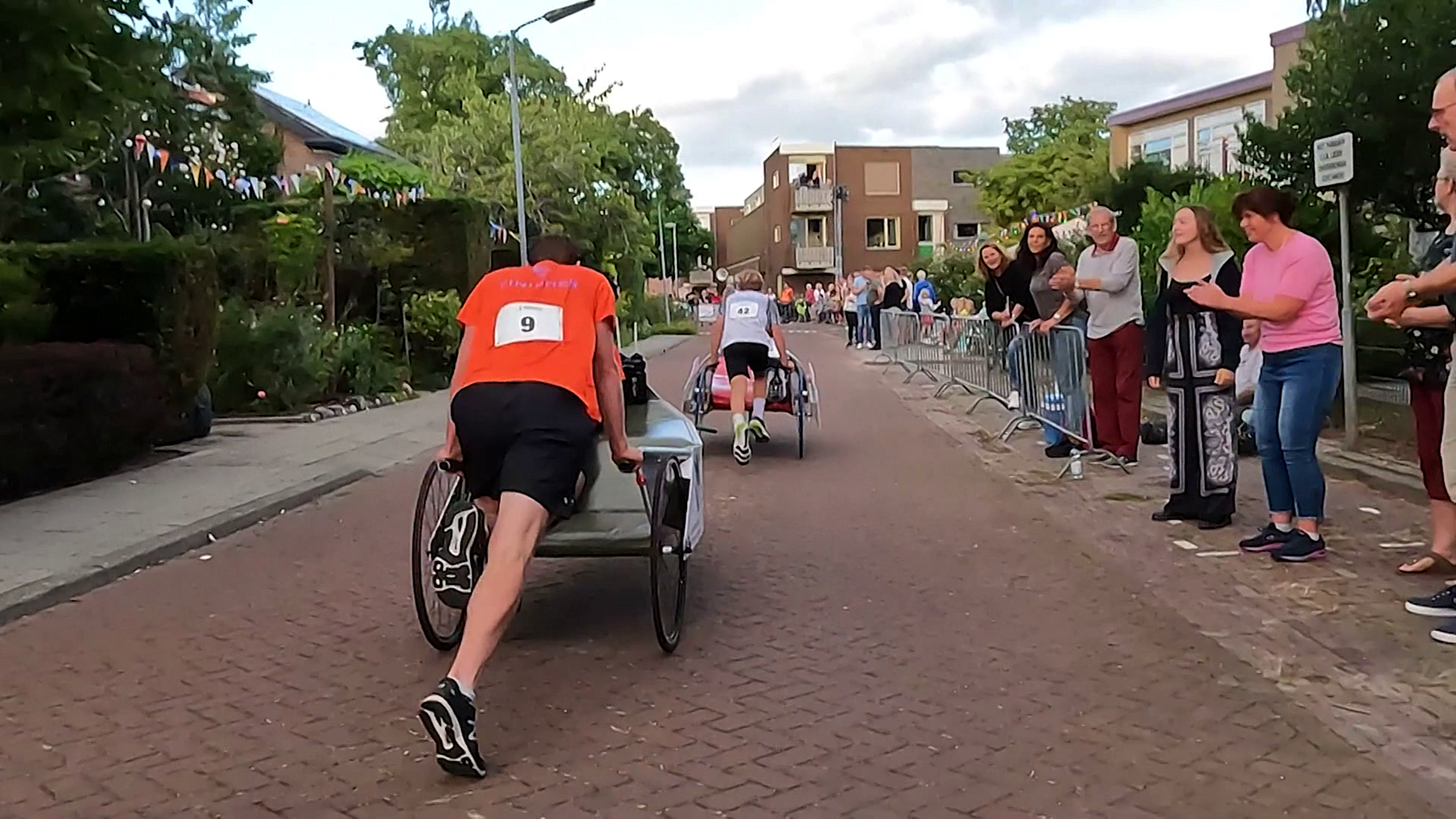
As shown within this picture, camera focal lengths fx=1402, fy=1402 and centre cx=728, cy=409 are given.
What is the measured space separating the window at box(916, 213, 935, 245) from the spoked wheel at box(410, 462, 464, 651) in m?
76.6

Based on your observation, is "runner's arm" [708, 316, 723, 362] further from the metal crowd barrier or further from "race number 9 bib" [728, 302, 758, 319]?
the metal crowd barrier

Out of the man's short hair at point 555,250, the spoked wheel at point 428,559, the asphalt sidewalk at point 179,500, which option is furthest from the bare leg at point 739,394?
the man's short hair at point 555,250

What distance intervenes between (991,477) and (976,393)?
7.02m

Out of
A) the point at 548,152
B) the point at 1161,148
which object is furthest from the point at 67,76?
the point at 1161,148

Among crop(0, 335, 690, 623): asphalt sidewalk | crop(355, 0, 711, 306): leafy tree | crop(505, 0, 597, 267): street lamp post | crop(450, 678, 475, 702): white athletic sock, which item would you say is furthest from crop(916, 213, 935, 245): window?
crop(450, 678, 475, 702): white athletic sock

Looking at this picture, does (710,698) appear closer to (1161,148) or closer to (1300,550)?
(1300,550)

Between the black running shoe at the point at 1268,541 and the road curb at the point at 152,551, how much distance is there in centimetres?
636

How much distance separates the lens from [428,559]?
239 inches

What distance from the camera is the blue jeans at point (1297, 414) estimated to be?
7242mm

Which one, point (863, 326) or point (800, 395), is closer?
point (800, 395)

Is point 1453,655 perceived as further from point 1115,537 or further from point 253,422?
point 253,422

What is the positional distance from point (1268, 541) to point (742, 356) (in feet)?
16.1

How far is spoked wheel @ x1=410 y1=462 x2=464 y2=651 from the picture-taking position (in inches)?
225

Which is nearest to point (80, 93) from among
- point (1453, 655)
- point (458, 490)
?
point (458, 490)
